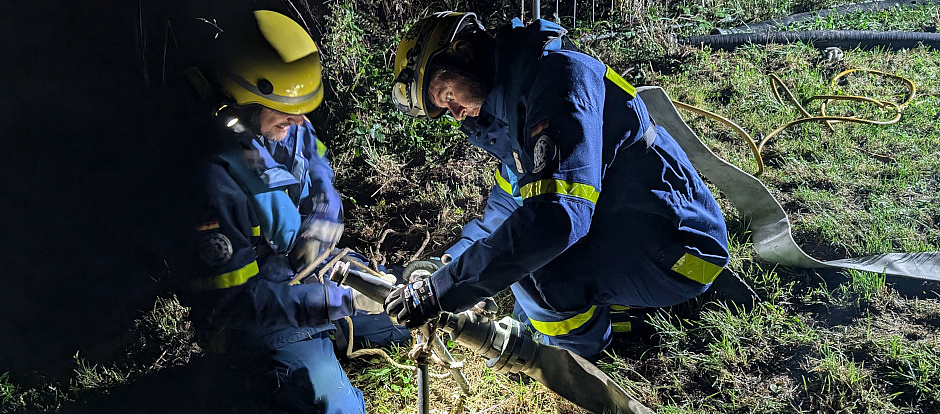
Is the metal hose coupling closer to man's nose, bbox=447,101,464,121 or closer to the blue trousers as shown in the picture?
the blue trousers

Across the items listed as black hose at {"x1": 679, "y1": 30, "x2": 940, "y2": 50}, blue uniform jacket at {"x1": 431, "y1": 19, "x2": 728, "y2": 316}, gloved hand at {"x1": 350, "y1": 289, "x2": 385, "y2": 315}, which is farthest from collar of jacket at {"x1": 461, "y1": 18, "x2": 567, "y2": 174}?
black hose at {"x1": 679, "y1": 30, "x2": 940, "y2": 50}

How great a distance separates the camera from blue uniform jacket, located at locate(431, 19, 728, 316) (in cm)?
241

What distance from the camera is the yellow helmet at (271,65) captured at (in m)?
1.97

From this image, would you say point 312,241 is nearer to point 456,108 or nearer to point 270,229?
point 270,229

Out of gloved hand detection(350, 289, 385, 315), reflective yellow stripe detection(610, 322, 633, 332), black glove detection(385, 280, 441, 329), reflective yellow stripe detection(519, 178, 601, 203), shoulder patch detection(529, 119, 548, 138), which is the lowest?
reflective yellow stripe detection(610, 322, 633, 332)

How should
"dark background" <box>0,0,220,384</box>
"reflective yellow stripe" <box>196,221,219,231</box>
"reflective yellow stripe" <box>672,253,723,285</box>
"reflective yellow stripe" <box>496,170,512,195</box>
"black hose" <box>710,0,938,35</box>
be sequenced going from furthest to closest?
1. "black hose" <box>710,0,938,35</box>
2. "reflective yellow stripe" <box>496,170,512,195</box>
3. "reflective yellow stripe" <box>672,253,723,285</box>
4. "reflective yellow stripe" <box>196,221,219,231</box>
5. "dark background" <box>0,0,220,384</box>

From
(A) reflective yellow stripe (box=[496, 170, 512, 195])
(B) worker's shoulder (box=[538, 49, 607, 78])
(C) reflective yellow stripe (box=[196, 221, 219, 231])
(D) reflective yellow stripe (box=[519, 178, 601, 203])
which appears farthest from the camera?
(A) reflective yellow stripe (box=[496, 170, 512, 195])

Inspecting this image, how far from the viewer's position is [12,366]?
73.7 inches

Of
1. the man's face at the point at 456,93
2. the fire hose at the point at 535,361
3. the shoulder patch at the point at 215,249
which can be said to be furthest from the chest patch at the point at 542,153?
the shoulder patch at the point at 215,249

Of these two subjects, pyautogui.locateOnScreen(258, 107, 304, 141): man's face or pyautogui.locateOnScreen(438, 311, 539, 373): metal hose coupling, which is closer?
pyautogui.locateOnScreen(258, 107, 304, 141): man's face

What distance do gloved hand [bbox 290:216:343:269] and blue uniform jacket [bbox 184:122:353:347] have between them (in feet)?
0.11

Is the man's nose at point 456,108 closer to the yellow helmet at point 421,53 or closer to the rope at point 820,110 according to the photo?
the yellow helmet at point 421,53

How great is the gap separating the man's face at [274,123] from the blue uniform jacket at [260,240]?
0.07 ft

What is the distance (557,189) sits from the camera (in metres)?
2.36
